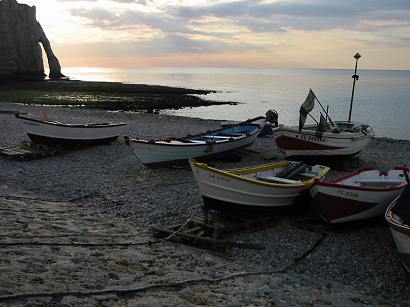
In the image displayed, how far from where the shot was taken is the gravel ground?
7570 mm

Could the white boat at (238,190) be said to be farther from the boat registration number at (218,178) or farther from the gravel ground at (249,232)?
the gravel ground at (249,232)

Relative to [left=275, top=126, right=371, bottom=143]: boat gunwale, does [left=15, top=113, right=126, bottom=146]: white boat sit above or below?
below

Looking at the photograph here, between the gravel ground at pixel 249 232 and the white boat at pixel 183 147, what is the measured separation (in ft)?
1.87

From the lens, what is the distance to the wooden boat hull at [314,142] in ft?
56.3

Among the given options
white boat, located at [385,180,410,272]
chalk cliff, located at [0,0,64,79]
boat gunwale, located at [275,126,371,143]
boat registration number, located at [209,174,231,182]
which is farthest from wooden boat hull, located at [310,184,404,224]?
chalk cliff, located at [0,0,64,79]

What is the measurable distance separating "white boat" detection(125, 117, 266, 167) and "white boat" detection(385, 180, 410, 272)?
28.7 ft

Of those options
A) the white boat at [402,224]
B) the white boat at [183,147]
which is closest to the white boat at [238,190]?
the white boat at [402,224]

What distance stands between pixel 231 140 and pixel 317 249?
28.3 ft

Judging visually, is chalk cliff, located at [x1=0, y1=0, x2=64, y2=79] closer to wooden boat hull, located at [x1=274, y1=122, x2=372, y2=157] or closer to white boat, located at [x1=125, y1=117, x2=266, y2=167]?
white boat, located at [x1=125, y1=117, x2=266, y2=167]

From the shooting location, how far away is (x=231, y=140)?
17.7m

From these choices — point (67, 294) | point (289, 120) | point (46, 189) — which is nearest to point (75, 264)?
point (67, 294)

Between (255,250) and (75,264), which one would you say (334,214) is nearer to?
(255,250)

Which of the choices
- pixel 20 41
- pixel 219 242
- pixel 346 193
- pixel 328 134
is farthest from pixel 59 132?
pixel 20 41

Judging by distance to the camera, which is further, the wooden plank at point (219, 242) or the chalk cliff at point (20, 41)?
the chalk cliff at point (20, 41)
